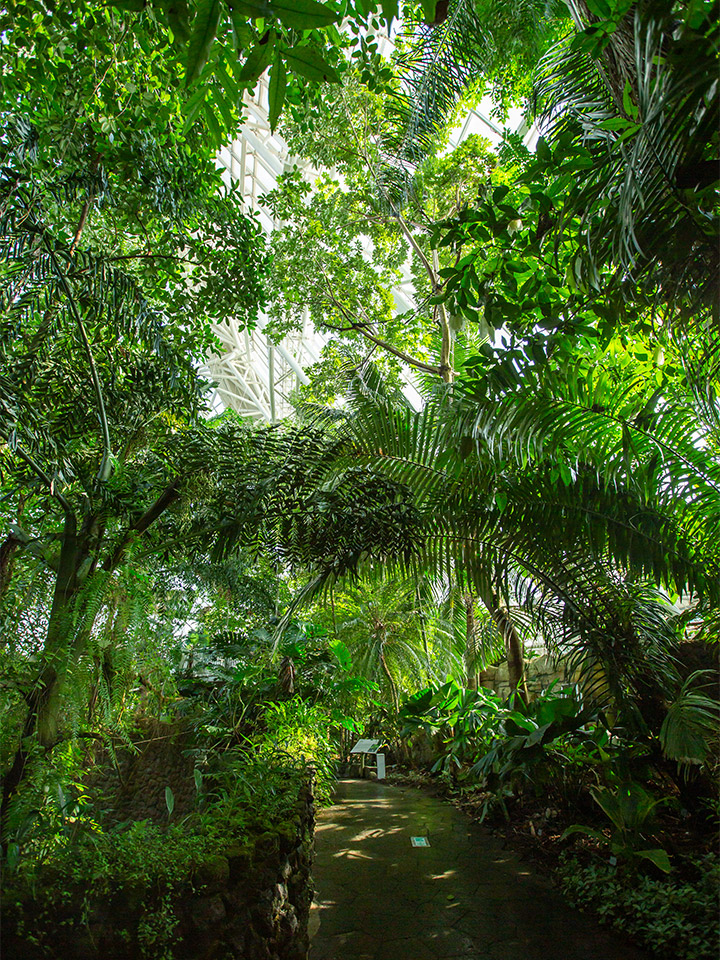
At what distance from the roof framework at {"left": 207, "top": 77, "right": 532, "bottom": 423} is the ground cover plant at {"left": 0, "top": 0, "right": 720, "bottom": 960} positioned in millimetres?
1385

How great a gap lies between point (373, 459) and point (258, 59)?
Result: 3.00m

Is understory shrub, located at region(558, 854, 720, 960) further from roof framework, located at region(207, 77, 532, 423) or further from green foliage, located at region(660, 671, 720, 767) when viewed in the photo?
roof framework, located at region(207, 77, 532, 423)

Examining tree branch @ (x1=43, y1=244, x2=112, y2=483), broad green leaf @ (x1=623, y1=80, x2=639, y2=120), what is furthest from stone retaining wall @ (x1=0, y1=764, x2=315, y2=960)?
broad green leaf @ (x1=623, y1=80, x2=639, y2=120)

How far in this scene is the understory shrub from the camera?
276 cm

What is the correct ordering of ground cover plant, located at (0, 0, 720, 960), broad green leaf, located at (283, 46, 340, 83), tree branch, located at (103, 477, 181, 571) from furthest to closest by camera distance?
tree branch, located at (103, 477, 181, 571) → ground cover plant, located at (0, 0, 720, 960) → broad green leaf, located at (283, 46, 340, 83)

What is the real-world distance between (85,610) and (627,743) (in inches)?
130

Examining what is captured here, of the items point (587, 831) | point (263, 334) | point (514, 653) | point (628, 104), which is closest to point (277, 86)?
point (628, 104)

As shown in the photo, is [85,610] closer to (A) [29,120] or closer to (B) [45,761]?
(B) [45,761]

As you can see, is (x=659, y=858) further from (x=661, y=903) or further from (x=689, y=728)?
(x=689, y=728)

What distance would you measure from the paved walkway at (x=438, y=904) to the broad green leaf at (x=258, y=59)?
11.9 feet

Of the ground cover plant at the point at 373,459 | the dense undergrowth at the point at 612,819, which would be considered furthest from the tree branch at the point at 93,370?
the dense undergrowth at the point at 612,819

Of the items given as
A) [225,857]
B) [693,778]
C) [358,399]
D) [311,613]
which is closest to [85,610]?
[225,857]

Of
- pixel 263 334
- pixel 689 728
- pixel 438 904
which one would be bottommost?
pixel 438 904

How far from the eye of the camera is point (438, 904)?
3602 millimetres
